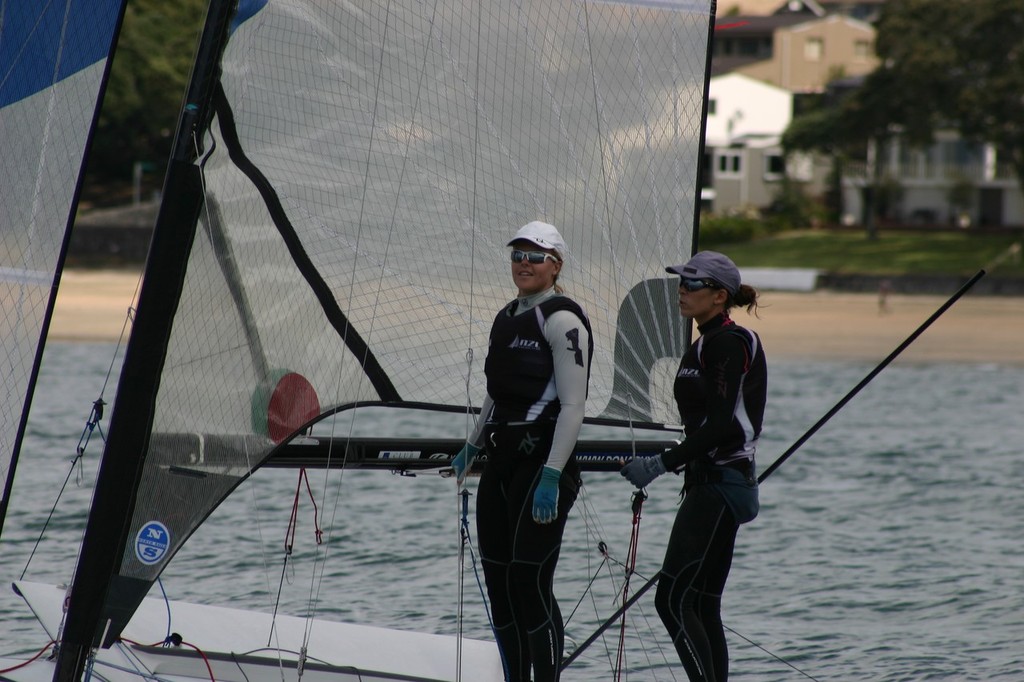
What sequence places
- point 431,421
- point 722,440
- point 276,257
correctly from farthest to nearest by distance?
point 431,421
point 276,257
point 722,440

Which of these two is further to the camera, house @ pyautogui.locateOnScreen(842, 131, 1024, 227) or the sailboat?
house @ pyautogui.locateOnScreen(842, 131, 1024, 227)

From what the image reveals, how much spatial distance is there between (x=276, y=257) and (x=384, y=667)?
153cm

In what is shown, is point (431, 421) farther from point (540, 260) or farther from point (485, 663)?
point (540, 260)

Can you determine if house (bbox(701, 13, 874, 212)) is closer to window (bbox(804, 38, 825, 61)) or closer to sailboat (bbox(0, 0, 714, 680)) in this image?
window (bbox(804, 38, 825, 61))

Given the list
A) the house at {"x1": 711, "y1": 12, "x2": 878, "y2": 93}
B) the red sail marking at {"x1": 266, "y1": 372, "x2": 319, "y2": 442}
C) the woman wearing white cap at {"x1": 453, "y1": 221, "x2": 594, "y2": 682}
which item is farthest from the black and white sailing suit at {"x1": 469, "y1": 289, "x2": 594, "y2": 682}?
the house at {"x1": 711, "y1": 12, "x2": 878, "y2": 93}

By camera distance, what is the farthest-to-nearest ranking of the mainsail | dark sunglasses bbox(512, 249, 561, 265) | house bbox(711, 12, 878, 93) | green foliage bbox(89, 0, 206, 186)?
house bbox(711, 12, 878, 93), green foliage bbox(89, 0, 206, 186), the mainsail, dark sunglasses bbox(512, 249, 561, 265)

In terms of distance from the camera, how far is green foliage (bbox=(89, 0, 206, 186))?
4162 cm

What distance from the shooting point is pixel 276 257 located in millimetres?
4543

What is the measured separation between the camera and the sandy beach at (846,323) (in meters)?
23.6

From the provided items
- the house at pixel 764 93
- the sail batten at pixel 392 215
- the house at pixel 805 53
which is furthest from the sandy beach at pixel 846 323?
the house at pixel 805 53

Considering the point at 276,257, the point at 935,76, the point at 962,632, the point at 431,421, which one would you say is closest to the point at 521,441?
the point at 276,257

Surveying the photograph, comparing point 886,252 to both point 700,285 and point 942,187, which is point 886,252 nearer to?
point 942,187

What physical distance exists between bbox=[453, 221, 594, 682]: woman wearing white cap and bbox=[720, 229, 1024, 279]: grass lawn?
30.9 metres

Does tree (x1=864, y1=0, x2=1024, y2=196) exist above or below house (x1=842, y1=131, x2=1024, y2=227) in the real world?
above
